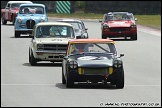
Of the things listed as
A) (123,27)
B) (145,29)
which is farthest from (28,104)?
(145,29)

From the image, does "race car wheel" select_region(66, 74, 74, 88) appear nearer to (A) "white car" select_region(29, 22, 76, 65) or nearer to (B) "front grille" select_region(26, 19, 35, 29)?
(A) "white car" select_region(29, 22, 76, 65)

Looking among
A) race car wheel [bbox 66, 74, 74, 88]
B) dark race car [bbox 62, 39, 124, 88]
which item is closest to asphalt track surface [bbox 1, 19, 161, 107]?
race car wheel [bbox 66, 74, 74, 88]

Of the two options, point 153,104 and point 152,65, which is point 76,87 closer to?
point 153,104

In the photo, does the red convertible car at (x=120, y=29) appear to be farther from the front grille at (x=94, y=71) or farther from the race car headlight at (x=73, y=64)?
the front grille at (x=94, y=71)

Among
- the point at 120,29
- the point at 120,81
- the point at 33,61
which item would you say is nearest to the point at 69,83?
the point at 120,81

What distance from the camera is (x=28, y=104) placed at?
14.3m

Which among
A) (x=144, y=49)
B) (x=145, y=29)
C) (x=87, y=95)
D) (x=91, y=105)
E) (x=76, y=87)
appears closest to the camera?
(x=91, y=105)

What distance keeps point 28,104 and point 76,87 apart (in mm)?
3693

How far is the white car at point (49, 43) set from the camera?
25.0m

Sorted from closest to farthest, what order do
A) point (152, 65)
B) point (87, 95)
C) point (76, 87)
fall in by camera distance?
point (87, 95) < point (76, 87) < point (152, 65)

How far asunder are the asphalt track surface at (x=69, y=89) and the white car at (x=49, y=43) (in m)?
0.31

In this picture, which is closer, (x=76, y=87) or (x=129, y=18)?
(x=76, y=87)

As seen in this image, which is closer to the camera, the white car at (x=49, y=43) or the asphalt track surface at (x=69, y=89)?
the asphalt track surface at (x=69, y=89)

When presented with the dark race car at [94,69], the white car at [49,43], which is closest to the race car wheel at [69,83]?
the dark race car at [94,69]
